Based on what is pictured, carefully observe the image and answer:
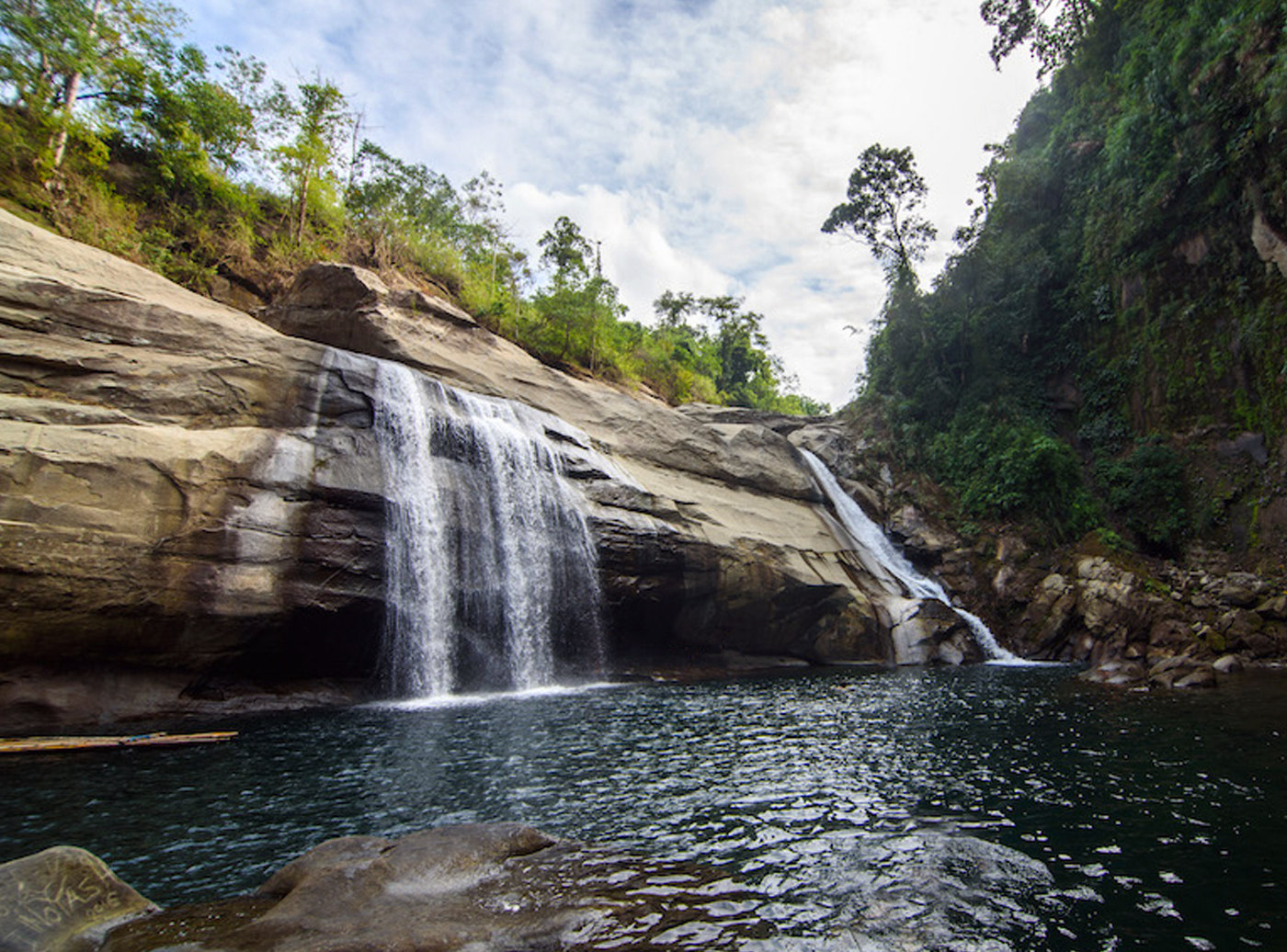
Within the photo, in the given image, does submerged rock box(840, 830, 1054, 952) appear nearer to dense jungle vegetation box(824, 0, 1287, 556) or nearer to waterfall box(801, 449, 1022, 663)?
waterfall box(801, 449, 1022, 663)

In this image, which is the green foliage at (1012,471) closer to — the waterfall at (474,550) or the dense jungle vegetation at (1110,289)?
the dense jungle vegetation at (1110,289)

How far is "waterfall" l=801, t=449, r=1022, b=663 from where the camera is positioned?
65.9ft

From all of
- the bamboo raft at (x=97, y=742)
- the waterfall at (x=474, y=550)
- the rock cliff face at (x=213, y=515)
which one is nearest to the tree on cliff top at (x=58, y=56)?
the rock cliff face at (x=213, y=515)

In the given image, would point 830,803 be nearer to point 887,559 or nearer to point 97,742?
point 97,742

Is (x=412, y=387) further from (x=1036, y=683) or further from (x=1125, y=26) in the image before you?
(x=1125, y=26)

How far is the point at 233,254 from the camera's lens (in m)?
20.5

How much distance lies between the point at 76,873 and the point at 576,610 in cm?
1265

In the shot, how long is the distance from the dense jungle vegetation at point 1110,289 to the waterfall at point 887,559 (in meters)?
3.25

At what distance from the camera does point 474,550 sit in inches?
590

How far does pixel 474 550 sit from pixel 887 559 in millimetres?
16264

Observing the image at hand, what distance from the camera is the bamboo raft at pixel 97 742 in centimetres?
823

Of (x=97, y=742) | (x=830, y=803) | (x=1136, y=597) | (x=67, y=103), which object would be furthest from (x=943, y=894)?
(x=67, y=103)

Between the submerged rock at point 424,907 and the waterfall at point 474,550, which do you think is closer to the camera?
the submerged rock at point 424,907

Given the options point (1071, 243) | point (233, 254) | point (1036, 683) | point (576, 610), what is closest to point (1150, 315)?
point (1071, 243)
